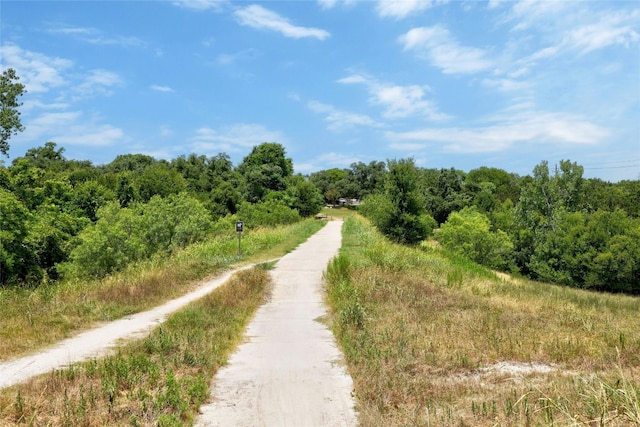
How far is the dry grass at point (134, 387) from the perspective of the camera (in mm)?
5375

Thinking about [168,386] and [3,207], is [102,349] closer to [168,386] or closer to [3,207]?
[168,386]

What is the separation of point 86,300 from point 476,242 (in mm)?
51291

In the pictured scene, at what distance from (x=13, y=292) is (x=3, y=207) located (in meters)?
14.7

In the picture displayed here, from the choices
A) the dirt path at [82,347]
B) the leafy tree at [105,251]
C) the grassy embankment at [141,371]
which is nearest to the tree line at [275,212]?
the leafy tree at [105,251]

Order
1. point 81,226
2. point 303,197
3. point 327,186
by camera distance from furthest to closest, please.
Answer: point 327,186 < point 303,197 < point 81,226

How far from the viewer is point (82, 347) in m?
8.73

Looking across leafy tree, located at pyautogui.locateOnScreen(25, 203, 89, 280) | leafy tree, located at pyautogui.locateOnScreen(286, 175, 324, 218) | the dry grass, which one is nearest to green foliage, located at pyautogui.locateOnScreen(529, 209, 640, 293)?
leafy tree, located at pyautogui.locateOnScreen(286, 175, 324, 218)

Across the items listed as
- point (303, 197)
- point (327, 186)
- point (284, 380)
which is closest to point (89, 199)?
point (303, 197)

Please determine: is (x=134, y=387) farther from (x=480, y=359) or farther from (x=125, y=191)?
(x=125, y=191)

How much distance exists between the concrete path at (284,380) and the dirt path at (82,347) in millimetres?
2433

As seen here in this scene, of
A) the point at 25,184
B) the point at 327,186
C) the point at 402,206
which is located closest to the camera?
the point at 402,206

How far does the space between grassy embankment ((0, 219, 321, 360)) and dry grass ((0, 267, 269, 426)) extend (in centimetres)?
232

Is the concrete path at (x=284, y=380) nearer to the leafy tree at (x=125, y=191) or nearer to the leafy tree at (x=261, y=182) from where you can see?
the leafy tree at (x=125, y=191)

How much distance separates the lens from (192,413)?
5.74m
